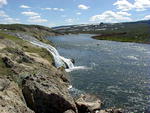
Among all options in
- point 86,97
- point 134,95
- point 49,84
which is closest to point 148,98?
point 134,95

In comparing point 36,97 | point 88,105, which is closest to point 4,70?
point 36,97

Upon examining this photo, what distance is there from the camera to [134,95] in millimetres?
41312

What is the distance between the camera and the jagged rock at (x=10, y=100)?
22837 millimetres

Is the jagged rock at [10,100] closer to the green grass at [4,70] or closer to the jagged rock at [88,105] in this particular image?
the green grass at [4,70]

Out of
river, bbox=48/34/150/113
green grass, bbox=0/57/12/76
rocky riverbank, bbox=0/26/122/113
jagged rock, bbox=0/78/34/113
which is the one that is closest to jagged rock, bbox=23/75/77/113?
rocky riverbank, bbox=0/26/122/113

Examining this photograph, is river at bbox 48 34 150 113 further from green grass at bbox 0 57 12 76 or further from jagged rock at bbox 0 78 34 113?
jagged rock at bbox 0 78 34 113

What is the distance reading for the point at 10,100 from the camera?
24.6m

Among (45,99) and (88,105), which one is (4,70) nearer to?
(45,99)

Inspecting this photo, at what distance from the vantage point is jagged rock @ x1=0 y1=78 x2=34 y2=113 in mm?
22837

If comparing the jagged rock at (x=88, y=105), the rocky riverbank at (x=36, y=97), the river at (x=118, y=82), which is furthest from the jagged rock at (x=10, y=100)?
the river at (x=118, y=82)

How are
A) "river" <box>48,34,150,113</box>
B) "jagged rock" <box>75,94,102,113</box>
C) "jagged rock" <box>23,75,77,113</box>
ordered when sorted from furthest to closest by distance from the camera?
"river" <box>48,34,150,113</box> → "jagged rock" <box>75,94,102,113</box> → "jagged rock" <box>23,75,77,113</box>

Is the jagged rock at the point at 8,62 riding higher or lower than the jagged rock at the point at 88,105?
higher

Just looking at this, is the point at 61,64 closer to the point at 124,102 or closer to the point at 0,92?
the point at 124,102

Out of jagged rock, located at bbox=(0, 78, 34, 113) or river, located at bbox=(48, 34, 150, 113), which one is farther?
river, located at bbox=(48, 34, 150, 113)
